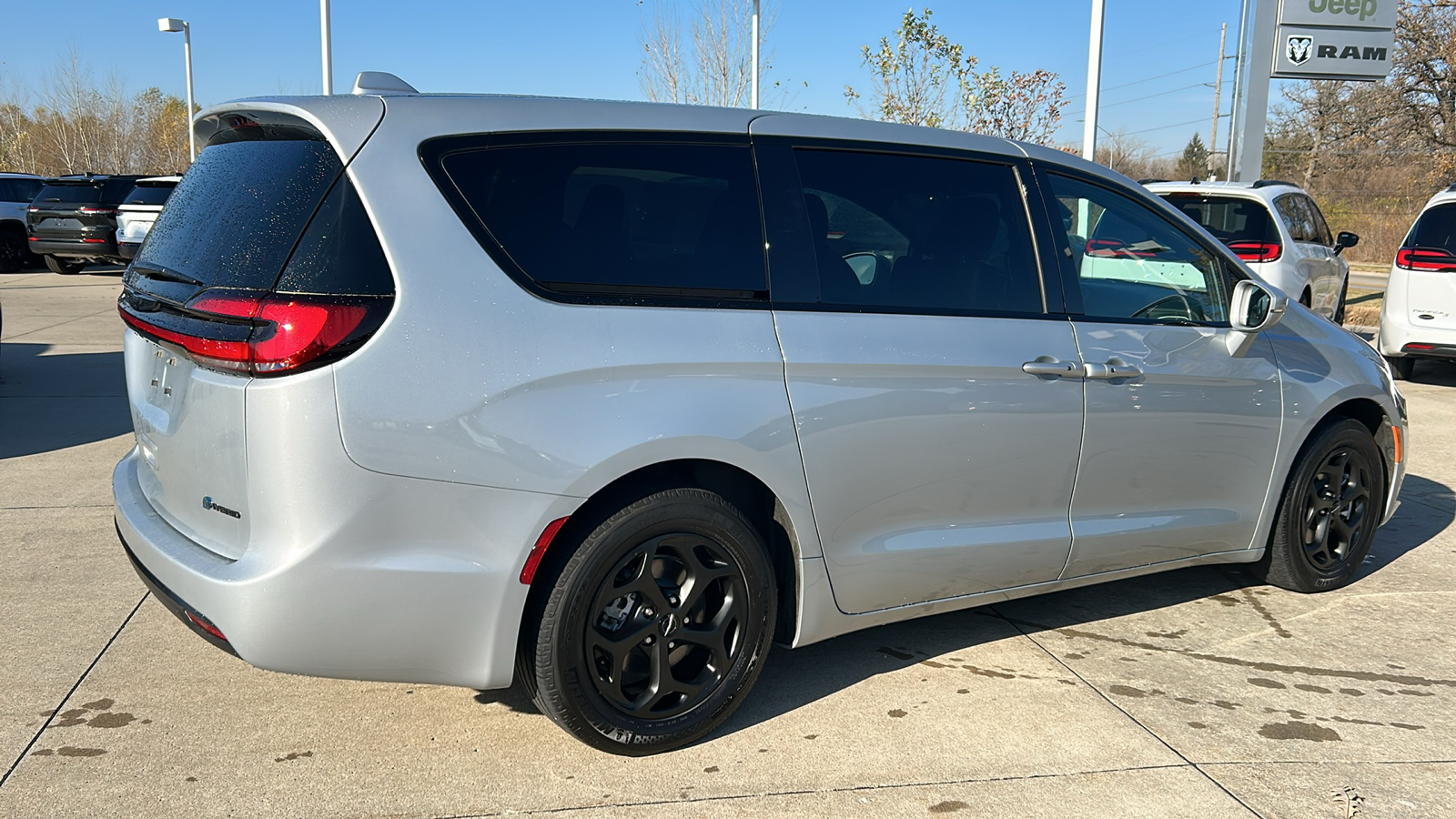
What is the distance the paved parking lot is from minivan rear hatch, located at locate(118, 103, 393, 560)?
695mm

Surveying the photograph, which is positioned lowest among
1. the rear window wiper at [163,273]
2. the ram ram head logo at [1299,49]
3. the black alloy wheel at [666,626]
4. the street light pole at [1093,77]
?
the black alloy wheel at [666,626]

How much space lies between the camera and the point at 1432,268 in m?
10.2

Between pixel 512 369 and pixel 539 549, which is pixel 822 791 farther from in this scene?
pixel 512 369

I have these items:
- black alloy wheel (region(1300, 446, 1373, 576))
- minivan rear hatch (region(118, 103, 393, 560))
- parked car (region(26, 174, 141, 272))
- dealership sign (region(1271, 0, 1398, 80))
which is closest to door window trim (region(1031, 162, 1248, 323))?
black alloy wheel (region(1300, 446, 1373, 576))

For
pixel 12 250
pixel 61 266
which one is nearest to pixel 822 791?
pixel 61 266

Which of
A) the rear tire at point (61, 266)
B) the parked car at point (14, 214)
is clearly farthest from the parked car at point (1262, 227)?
the parked car at point (14, 214)

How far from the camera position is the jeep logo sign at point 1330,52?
53.5 ft

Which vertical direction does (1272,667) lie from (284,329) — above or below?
below

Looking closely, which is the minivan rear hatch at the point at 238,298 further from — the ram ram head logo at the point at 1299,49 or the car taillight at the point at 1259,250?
the ram ram head logo at the point at 1299,49

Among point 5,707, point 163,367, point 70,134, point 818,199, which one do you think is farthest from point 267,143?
point 70,134

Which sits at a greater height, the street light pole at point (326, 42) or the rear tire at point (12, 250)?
the street light pole at point (326, 42)

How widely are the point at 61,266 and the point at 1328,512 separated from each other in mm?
21973

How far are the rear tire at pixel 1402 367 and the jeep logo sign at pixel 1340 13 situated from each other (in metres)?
6.58

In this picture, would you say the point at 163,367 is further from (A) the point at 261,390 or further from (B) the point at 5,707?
(B) the point at 5,707
